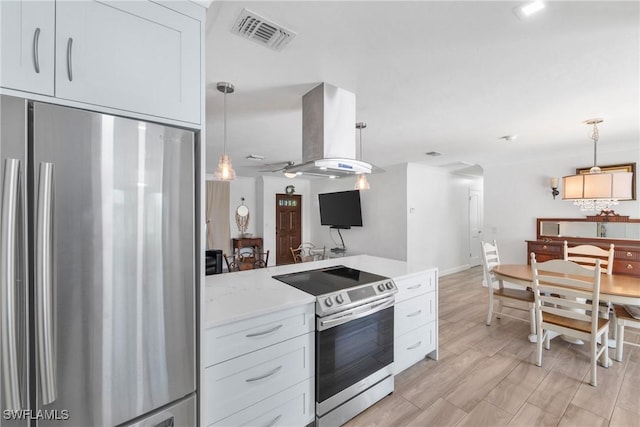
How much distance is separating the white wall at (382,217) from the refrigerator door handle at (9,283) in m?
5.01

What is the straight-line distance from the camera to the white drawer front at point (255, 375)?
4.29 feet

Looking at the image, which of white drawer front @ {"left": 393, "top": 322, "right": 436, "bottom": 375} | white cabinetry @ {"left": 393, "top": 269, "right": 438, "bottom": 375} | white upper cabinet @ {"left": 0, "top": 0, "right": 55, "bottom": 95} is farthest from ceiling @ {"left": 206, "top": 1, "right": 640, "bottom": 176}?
white drawer front @ {"left": 393, "top": 322, "right": 436, "bottom": 375}

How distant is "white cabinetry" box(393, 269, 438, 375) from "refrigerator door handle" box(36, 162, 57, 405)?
6.42 feet

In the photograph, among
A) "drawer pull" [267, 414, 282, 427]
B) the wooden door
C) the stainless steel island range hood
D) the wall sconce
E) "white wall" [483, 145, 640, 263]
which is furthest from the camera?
the wooden door

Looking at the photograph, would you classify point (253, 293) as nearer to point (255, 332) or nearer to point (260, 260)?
point (255, 332)

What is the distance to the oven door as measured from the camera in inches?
65.3

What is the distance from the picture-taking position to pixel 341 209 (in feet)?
20.9

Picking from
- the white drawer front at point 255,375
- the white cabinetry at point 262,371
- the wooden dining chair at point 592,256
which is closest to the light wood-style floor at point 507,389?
the white cabinetry at point 262,371

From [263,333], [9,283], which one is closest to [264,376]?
[263,333]

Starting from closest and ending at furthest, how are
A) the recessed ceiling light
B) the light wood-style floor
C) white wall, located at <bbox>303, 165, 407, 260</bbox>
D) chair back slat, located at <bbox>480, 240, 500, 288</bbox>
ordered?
the recessed ceiling light
the light wood-style floor
chair back slat, located at <bbox>480, 240, 500, 288</bbox>
white wall, located at <bbox>303, 165, 407, 260</bbox>

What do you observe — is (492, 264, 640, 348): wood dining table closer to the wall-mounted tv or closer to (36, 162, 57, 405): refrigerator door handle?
the wall-mounted tv

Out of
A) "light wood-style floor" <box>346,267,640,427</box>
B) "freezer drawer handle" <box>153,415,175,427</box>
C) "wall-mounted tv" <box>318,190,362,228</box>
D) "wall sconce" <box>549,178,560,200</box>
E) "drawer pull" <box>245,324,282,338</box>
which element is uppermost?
"wall sconce" <box>549,178,560,200</box>

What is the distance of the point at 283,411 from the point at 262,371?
31 centimetres

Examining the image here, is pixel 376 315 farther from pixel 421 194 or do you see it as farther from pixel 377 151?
pixel 421 194
